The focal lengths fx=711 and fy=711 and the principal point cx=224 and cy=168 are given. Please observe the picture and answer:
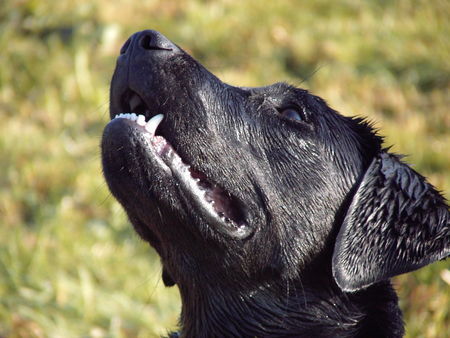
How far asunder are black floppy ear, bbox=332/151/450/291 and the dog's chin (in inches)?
20.0

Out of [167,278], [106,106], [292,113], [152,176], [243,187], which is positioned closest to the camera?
[152,176]

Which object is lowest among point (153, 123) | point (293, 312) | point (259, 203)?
point (293, 312)

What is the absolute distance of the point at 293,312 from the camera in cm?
319

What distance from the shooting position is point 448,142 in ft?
22.4

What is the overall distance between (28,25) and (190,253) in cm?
471

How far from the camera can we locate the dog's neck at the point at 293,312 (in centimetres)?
318

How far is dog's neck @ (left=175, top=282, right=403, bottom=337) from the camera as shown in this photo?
10.4 ft

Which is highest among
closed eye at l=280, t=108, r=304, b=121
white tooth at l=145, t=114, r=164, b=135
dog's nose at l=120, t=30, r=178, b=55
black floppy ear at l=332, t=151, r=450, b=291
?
dog's nose at l=120, t=30, r=178, b=55

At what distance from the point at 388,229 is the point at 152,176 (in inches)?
41.4

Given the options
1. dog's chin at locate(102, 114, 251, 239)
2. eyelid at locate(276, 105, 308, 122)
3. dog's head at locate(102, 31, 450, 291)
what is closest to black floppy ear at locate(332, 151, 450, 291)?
dog's head at locate(102, 31, 450, 291)


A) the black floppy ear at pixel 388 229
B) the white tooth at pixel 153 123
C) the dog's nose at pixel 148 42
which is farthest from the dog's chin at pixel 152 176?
the black floppy ear at pixel 388 229

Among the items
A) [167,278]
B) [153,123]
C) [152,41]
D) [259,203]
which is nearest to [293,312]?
[259,203]

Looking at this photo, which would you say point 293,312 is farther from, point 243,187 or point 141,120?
point 141,120

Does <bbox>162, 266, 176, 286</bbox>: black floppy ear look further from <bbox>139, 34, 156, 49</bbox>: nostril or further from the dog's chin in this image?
<bbox>139, 34, 156, 49</bbox>: nostril
